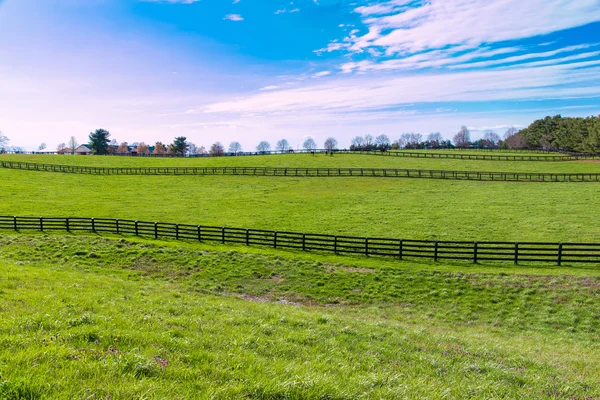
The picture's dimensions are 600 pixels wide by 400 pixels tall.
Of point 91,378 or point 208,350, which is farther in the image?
point 208,350

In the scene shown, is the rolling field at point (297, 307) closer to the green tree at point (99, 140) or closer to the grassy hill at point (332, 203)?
the grassy hill at point (332, 203)

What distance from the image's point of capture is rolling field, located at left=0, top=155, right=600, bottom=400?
4965mm

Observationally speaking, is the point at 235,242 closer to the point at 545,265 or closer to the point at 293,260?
the point at 293,260

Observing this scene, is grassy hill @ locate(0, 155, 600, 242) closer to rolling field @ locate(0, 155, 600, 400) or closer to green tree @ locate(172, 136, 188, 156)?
rolling field @ locate(0, 155, 600, 400)

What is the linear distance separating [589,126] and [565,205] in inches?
3457

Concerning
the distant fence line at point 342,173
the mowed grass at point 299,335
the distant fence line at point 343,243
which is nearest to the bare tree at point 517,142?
the distant fence line at point 342,173

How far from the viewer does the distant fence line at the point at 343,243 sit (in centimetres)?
1972

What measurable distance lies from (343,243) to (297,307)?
1046 cm

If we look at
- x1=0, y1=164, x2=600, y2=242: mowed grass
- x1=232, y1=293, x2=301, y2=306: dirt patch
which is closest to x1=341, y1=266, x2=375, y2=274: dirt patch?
x1=232, y1=293, x2=301, y2=306: dirt patch

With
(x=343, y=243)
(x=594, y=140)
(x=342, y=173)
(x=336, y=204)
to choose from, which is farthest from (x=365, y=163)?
(x=594, y=140)

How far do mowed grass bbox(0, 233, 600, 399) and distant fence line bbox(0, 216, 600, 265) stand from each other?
200cm

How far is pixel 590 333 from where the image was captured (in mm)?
12508

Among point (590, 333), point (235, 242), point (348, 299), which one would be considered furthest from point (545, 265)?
point (235, 242)

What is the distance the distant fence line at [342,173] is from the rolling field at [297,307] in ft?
50.6
